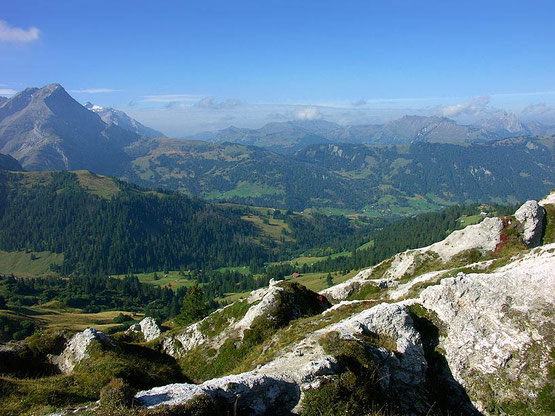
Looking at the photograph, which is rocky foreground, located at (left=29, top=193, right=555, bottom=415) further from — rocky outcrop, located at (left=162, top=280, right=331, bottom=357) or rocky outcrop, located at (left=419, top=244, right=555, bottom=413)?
rocky outcrop, located at (left=162, top=280, right=331, bottom=357)

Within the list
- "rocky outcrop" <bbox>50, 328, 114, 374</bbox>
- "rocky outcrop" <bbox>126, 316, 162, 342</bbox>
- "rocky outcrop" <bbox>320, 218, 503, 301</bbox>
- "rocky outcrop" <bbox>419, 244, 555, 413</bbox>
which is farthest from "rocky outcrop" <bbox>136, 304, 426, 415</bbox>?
"rocky outcrop" <bbox>126, 316, 162, 342</bbox>

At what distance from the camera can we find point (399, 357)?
28797 mm

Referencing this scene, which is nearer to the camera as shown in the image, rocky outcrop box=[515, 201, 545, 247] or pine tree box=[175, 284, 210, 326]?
rocky outcrop box=[515, 201, 545, 247]

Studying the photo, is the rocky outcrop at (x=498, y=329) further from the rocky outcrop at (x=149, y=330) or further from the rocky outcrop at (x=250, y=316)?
the rocky outcrop at (x=149, y=330)

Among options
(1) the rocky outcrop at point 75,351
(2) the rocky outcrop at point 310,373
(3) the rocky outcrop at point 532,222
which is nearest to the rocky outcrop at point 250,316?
(1) the rocky outcrop at point 75,351

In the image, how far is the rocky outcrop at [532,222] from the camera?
64.0 metres

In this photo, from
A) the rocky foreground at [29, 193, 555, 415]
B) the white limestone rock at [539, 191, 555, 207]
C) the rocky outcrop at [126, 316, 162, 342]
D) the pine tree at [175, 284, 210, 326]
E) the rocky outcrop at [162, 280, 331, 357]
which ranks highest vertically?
the white limestone rock at [539, 191, 555, 207]

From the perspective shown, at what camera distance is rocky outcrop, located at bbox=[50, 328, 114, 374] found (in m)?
37.6

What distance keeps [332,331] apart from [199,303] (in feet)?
155

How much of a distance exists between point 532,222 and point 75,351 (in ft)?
262

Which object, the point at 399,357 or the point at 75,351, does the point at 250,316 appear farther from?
the point at 399,357

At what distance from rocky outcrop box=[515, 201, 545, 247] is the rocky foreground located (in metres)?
24.7

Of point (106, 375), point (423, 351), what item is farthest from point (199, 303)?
point (423, 351)

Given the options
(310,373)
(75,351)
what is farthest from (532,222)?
(75,351)
